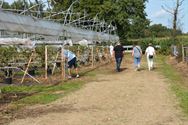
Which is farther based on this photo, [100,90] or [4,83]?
[4,83]

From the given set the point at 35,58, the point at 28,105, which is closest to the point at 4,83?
the point at 35,58

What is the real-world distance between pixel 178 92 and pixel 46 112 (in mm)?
5988

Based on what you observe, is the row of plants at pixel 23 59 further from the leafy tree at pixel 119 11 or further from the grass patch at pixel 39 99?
the leafy tree at pixel 119 11

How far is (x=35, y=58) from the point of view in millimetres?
23531

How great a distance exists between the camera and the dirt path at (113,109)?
34.4 ft

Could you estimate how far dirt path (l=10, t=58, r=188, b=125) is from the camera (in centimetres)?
1048

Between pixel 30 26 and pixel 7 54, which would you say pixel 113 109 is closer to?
pixel 30 26

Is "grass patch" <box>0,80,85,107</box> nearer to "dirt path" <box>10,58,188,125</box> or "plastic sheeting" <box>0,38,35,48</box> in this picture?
"dirt path" <box>10,58,188,125</box>

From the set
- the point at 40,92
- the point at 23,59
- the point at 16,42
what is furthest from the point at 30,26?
the point at 40,92

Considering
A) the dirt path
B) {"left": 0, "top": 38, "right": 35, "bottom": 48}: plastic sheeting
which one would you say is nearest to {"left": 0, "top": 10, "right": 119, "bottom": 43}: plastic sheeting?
{"left": 0, "top": 38, "right": 35, "bottom": 48}: plastic sheeting

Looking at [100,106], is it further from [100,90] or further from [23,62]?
[23,62]

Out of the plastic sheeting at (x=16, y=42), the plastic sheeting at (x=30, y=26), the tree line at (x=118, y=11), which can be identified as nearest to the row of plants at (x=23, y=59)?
the plastic sheeting at (x=16, y=42)

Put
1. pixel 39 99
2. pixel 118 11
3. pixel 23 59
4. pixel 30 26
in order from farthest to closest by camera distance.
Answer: pixel 118 11 < pixel 23 59 < pixel 30 26 < pixel 39 99

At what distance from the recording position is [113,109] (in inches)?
481
